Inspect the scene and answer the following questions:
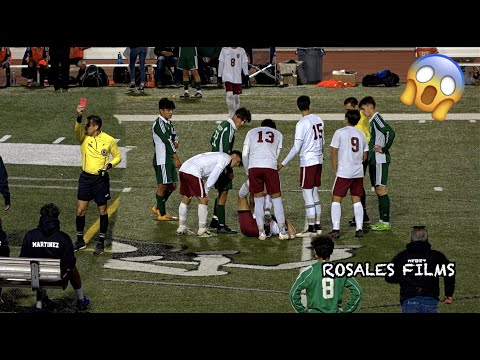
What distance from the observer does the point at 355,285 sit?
44.3ft

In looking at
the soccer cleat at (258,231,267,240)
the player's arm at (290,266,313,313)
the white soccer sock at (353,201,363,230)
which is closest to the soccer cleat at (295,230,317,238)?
the soccer cleat at (258,231,267,240)

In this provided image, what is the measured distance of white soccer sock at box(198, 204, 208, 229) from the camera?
19.2 meters

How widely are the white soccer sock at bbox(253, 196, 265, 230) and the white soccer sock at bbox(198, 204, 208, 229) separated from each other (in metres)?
0.69

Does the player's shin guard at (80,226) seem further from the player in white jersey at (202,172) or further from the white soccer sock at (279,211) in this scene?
the white soccer sock at (279,211)

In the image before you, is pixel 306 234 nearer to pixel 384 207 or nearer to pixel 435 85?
pixel 384 207

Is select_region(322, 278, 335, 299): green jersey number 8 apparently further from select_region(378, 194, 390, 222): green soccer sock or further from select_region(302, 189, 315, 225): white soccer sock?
select_region(378, 194, 390, 222): green soccer sock

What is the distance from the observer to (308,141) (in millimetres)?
19219

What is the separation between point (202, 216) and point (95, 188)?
5.59 ft

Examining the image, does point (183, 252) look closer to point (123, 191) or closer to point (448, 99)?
point (123, 191)

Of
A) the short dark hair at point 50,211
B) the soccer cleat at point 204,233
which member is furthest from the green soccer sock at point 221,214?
the short dark hair at point 50,211

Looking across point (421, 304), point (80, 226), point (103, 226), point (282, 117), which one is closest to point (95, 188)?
point (103, 226)

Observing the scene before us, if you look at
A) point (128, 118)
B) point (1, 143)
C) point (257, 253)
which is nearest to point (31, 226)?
point (257, 253)
